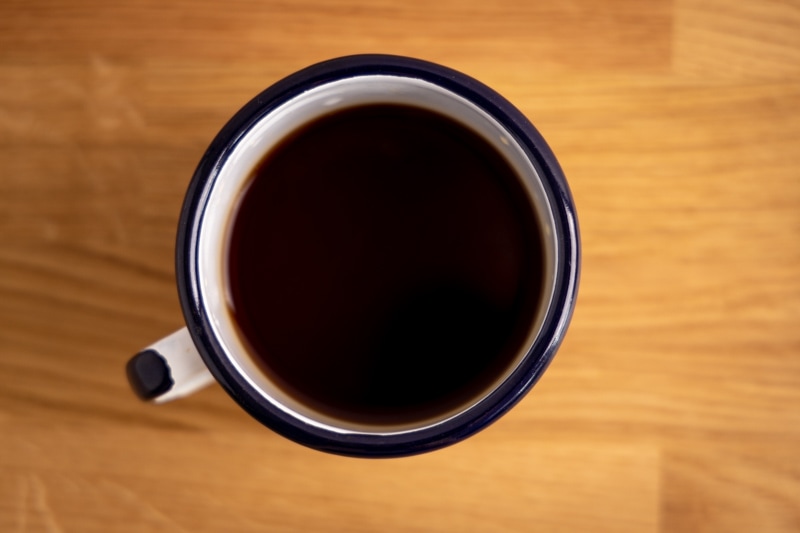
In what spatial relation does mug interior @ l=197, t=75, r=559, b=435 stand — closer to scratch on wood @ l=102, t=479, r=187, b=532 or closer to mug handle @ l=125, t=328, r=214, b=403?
mug handle @ l=125, t=328, r=214, b=403

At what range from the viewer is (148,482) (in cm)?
61

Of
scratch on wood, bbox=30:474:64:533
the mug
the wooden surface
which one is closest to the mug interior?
the mug

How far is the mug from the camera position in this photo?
1.56 feet

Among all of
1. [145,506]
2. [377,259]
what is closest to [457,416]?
[377,259]

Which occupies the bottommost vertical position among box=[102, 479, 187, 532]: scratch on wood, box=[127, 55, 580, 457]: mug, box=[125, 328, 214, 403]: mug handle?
box=[102, 479, 187, 532]: scratch on wood

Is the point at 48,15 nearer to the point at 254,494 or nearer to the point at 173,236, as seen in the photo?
the point at 173,236

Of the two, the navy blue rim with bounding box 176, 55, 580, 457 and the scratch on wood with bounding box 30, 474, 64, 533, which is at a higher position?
the navy blue rim with bounding box 176, 55, 580, 457

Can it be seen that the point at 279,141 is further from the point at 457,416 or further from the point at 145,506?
the point at 145,506

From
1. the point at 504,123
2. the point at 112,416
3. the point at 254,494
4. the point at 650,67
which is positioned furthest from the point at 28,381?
the point at 650,67

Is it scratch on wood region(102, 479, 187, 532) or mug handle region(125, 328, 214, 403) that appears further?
scratch on wood region(102, 479, 187, 532)

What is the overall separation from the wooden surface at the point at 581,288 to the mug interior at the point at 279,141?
0.13 metres

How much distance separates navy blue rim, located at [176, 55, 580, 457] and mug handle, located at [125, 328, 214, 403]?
0.15 ft

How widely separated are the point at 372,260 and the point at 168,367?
0.15 meters

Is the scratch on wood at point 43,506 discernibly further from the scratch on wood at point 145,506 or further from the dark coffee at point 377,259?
the dark coffee at point 377,259
